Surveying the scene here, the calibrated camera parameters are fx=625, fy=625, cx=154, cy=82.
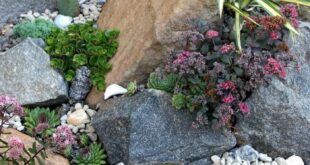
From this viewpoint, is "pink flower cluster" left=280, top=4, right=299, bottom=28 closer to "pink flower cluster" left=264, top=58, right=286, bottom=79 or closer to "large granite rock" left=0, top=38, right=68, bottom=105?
"pink flower cluster" left=264, top=58, right=286, bottom=79

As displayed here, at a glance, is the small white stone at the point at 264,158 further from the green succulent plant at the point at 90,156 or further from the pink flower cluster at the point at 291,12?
the green succulent plant at the point at 90,156

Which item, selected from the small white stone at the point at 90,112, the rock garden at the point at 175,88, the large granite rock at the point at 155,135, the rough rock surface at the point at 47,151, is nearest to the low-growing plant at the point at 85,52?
the rock garden at the point at 175,88

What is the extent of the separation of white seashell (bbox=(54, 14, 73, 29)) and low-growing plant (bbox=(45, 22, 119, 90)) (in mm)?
461

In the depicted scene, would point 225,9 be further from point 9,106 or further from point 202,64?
point 9,106

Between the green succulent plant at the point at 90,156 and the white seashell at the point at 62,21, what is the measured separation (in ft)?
4.13

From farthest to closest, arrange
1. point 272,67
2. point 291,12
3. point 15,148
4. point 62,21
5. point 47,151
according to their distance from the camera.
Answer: point 62,21
point 291,12
point 47,151
point 272,67
point 15,148

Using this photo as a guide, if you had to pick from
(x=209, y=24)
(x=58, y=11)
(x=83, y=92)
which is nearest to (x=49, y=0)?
(x=58, y=11)

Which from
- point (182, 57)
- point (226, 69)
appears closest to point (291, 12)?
point (226, 69)

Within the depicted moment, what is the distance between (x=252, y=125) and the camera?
3.65 metres

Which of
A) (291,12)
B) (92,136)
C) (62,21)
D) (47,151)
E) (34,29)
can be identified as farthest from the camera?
(62,21)

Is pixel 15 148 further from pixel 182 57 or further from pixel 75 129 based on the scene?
pixel 182 57

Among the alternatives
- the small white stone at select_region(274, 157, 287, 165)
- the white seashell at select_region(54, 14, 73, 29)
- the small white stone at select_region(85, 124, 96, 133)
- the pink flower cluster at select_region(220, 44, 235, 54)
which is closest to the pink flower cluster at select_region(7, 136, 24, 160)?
the small white stone at select_region(85, 124, 96, 133)

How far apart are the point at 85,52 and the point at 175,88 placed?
75 cm

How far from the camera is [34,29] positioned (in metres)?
4.34
